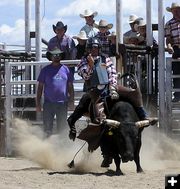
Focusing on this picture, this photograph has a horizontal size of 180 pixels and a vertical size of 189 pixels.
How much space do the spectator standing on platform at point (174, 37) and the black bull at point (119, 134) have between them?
2.73 metres

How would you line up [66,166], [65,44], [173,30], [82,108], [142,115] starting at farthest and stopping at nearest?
1. [65,44]
2. [173,30]
3. [66,166]
4. [82,108]
5. [142,115]

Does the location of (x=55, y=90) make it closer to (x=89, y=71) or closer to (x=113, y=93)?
(x=89, y=71)

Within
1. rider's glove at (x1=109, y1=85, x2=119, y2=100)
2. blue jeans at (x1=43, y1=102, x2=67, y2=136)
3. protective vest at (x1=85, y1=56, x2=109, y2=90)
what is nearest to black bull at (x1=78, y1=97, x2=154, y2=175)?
rider's glove at (x1=109, y1=85, x2=119, y2=100)

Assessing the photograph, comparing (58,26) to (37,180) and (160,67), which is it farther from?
(37,180)

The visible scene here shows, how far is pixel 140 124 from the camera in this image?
9.15 m

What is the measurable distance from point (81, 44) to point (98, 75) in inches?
111

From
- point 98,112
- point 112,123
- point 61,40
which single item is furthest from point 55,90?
point 112,123

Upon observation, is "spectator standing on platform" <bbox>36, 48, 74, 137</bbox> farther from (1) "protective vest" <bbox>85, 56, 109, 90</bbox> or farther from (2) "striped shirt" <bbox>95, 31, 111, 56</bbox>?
(1) "protective vest" <bbox>85, 56, 109, 90</bbox>

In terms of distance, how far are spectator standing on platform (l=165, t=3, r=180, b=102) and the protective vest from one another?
2.56 meters

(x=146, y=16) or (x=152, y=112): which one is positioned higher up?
(x=146, y=16)

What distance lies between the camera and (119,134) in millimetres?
9102

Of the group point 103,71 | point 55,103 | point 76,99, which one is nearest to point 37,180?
point 103,71

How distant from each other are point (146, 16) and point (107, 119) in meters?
4.08

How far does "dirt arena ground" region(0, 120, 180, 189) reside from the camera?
8.18m
